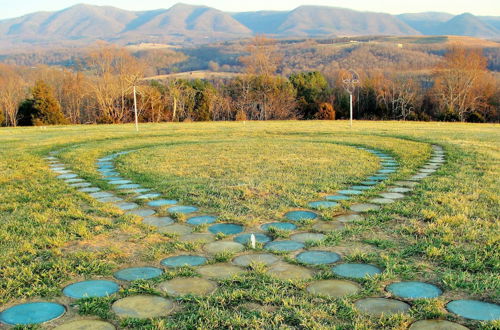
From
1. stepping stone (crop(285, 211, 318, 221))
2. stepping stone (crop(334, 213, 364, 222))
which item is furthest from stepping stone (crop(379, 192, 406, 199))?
stepping stone (crop(285, 211, 318, 221))

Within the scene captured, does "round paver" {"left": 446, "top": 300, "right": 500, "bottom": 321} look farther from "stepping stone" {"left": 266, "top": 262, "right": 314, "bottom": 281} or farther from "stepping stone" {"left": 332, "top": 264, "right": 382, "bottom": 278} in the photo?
"stepping stone" {"left": 266, "top": 262, "right": 314, "bottom": 281}

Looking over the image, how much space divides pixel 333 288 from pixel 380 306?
31cm

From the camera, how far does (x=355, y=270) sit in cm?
276

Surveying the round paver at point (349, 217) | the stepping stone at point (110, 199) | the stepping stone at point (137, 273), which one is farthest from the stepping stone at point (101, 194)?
the round paver at point (349, 217)

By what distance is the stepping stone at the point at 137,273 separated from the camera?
8.80 feet

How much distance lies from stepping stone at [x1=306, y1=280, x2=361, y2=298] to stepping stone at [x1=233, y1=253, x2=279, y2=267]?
17.5 inches

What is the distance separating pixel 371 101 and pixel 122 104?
19846 millimetres

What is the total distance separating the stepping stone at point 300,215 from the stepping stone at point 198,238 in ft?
2.74

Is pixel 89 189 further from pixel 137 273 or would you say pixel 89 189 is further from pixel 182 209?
pixel 137 273

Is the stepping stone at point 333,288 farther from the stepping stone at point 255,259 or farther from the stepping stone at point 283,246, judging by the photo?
the stepping stone at point 283,246

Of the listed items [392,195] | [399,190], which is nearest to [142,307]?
[392,195]

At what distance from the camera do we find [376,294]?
240 cm

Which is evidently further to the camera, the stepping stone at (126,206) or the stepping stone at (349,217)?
the stepping stone at (126,206)

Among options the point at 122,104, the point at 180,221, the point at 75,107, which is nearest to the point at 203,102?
the point at 122,104
